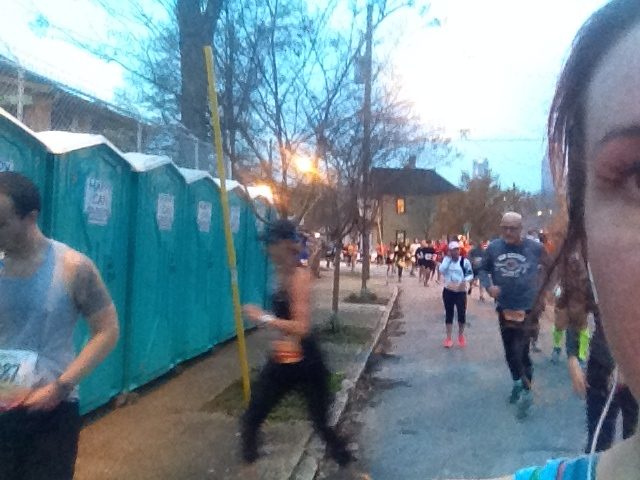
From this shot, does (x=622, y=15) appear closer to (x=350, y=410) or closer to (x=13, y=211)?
(x=13, y=211)

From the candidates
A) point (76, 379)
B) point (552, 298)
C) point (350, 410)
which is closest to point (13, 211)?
point (76, 379)

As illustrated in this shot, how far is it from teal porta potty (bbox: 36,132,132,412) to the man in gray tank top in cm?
313

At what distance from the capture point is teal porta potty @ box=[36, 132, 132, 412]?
615cm

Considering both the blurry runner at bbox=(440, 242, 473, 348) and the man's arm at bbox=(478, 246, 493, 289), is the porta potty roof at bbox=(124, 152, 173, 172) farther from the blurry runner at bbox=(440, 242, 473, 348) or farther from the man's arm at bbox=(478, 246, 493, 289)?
the blurry runner at bbox=(440, 242, 473, 348)

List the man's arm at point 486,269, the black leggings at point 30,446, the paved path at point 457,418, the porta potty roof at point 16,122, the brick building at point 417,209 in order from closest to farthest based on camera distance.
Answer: the black leggings at point 30,446, the porta potty roof at point 16,122, the paved path at point 457,418, the man's arm at point 486,269, the brick building at point 417,209

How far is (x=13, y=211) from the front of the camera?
2996 mm

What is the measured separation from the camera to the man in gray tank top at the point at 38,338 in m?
2.86

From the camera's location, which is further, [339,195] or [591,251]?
[339,195]

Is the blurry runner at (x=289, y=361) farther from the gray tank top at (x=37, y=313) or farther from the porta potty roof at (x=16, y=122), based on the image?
the gray tank top at (x=37, y=313)

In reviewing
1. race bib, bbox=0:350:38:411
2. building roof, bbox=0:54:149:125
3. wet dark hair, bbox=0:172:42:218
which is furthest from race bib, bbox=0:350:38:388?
building roof, bbox=0:54:149:125

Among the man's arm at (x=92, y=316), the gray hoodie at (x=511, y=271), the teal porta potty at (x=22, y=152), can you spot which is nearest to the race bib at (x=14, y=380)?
the man's arm at (x=92, y=316)

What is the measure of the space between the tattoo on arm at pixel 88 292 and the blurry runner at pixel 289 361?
2.78 meters

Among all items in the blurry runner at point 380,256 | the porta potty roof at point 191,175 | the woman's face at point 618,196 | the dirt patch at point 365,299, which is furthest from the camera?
the blurry runner at point 380,256

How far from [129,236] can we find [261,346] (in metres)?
4.64
